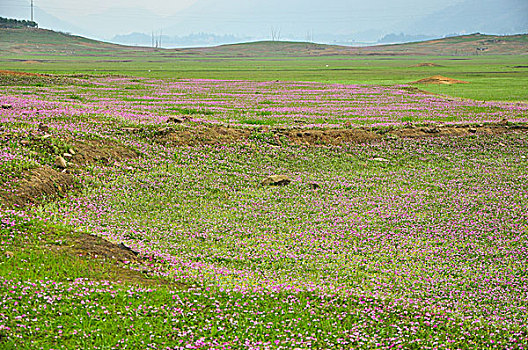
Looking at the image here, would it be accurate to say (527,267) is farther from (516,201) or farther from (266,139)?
(266,139)

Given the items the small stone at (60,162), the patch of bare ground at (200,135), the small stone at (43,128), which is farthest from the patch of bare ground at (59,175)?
the patch of bare ground at (200,135)

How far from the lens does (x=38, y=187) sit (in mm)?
15703

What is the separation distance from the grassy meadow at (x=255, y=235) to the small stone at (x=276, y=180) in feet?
1.02

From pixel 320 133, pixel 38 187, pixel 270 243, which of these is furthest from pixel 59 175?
pixel 320 133

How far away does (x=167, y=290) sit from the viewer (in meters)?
9.84

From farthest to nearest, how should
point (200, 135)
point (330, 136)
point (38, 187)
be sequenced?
point (330, 136), point (200, 135), point (38, 187)

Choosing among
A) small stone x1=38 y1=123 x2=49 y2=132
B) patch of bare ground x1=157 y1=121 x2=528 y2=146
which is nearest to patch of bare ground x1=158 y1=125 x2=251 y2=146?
patch of bare ground x1=157 y1=121 x2=528 y2=146

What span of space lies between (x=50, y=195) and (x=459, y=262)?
495 inches

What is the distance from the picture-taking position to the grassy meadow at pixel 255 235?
8.76 meters

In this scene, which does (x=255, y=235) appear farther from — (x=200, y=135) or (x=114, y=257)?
(x=200, y=135)

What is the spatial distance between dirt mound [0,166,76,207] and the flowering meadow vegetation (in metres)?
0.31

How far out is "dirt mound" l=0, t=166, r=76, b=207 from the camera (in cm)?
1434

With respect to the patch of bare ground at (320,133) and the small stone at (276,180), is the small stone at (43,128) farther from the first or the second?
the small stone at (276,180)

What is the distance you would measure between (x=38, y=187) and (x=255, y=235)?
736 cm
